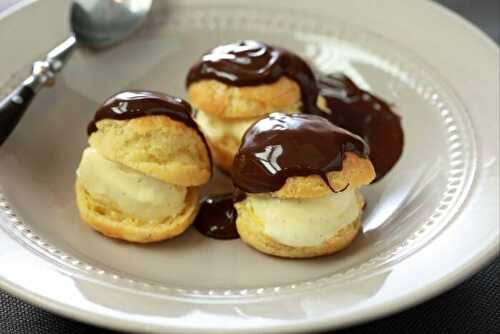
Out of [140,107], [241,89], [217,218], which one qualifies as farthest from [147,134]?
[241,89]

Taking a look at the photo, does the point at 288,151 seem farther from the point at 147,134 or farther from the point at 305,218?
the point at 147,134

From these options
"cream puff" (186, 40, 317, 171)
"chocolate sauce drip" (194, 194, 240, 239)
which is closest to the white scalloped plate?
"chocolate sauce drip" (194, 194, 240, 239)

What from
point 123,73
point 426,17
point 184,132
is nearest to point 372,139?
point 426,17

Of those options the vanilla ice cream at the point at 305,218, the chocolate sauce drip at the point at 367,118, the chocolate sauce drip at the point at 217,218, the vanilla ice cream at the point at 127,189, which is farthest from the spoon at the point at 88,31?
the vanilla ice cream at the point at 305,218

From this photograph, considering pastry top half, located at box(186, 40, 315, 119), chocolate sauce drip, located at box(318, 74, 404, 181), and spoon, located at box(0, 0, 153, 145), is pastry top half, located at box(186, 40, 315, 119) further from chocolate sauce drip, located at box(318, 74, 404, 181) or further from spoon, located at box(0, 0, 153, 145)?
spoon, located at box(0, 0, 153, 145)

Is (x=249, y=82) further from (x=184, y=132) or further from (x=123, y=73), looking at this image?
(x=123, y=73)
